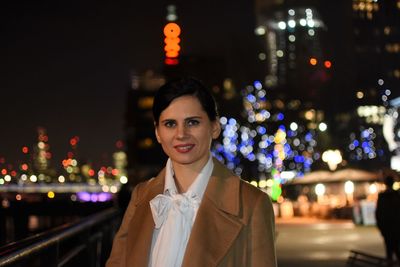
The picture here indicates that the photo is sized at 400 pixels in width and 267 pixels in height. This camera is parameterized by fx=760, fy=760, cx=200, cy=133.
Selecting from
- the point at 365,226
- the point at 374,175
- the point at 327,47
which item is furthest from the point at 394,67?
the point at 327,47

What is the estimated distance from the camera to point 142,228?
3.24m

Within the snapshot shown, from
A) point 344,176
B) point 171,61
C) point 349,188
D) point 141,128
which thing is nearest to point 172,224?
point 171,61

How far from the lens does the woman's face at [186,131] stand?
324 cm

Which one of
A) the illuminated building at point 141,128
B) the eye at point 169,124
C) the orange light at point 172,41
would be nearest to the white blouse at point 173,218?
the eye at point 169,124

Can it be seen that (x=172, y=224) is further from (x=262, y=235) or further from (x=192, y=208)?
(x=262, y=235)

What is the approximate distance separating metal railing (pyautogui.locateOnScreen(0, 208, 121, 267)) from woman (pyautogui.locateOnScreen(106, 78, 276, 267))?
168cm

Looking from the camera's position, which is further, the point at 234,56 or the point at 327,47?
the point at 234,56

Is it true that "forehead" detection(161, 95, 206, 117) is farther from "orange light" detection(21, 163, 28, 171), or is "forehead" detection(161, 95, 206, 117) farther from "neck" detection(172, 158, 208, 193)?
"orange light" detection(21, 163, 28, 171)

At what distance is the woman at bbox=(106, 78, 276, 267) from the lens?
9.96ft

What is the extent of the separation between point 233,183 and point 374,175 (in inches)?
1335

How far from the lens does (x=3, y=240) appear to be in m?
31.1

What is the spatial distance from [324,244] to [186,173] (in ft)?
59.0

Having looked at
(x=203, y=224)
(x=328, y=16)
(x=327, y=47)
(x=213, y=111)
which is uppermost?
(x=328, y=16)

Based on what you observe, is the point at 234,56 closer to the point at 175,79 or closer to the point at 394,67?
the point at 394,67
